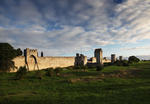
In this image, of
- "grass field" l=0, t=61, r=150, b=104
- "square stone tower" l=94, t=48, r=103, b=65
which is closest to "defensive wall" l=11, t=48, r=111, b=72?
"square stone tower" l=94, t=48, r=103, b=65

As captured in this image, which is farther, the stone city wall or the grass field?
the stone city wall

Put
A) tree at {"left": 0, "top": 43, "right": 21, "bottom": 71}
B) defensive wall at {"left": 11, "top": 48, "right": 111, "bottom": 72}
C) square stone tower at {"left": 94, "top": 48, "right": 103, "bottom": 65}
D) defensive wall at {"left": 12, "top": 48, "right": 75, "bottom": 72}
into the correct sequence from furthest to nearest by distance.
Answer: square stone tower at {"left": 94, "top": 48, "right": 103, "bottom": 65}, defensive wall at {"left": 11, "top": 48, "right": 111, "bottom": 72}, defensive wall at {"left": 12, "top": 48, "right": 75, "bottom": 72}, tree at {"left": 0, "top": 43, "right": 21, "bottom": 71}

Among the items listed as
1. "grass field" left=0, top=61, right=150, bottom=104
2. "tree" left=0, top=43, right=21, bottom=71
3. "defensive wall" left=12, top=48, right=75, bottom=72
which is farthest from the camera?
"defensive wall" left=12, top=48, right=75, bottom=72

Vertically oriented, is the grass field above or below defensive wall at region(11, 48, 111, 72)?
below

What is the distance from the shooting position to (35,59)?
27.7 metres

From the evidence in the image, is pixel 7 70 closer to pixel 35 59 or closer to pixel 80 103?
pixel 35 59

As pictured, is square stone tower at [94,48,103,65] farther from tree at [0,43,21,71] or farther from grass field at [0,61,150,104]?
tree at [0,43,21,71]

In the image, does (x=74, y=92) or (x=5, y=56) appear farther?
(x=5, y=56)

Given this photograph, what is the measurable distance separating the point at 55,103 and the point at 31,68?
22.3m

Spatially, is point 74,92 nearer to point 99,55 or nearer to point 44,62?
point 44,62

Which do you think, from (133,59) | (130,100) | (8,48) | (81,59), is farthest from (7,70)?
(133,59)

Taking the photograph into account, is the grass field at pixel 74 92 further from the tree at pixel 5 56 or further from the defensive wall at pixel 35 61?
the defensive wall at pixel 35 61

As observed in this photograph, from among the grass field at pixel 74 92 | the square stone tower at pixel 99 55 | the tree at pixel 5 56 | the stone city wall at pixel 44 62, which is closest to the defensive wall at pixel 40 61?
the stone city wall at pixel 44 62

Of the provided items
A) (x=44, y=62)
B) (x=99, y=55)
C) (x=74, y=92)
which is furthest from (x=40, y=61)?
(x=99, y=55)
